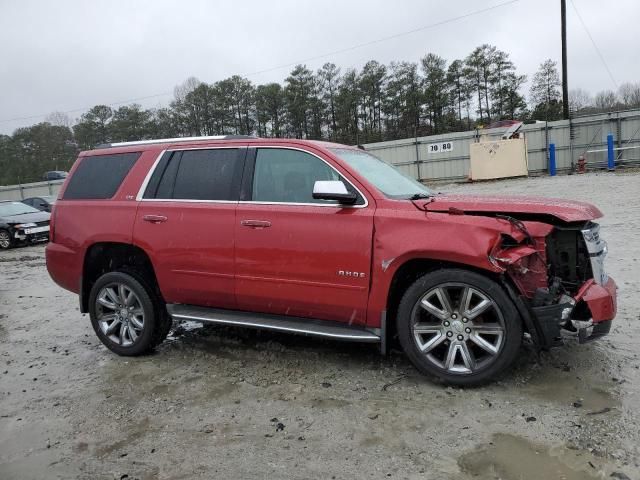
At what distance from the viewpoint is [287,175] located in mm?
4117

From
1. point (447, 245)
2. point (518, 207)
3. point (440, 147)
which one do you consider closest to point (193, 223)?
point (447, 245)

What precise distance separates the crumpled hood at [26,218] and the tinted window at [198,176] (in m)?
12.7

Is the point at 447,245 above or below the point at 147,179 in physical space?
below

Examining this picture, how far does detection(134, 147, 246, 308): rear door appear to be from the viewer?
13.7 ft

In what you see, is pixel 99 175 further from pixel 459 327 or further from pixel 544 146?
pixel 544 146

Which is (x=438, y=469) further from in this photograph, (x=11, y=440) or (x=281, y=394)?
(x=11, y=440)

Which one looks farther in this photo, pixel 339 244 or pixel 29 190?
pixel 29 190

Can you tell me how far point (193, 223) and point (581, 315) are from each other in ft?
10.0

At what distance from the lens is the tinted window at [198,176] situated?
4293 mm

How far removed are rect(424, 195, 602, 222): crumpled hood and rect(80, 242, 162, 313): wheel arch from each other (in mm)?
2660

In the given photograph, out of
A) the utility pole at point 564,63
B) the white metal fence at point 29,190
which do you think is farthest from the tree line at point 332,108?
the utility pole at point 564,63

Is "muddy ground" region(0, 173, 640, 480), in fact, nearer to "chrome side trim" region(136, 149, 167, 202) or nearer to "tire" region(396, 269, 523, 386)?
"tire" region(396, 269, 523, 386)

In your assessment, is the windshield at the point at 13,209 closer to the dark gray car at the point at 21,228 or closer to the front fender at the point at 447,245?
the dark gray car at the point at 21,228

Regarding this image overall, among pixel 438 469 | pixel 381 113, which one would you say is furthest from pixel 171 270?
pixel 381 113
